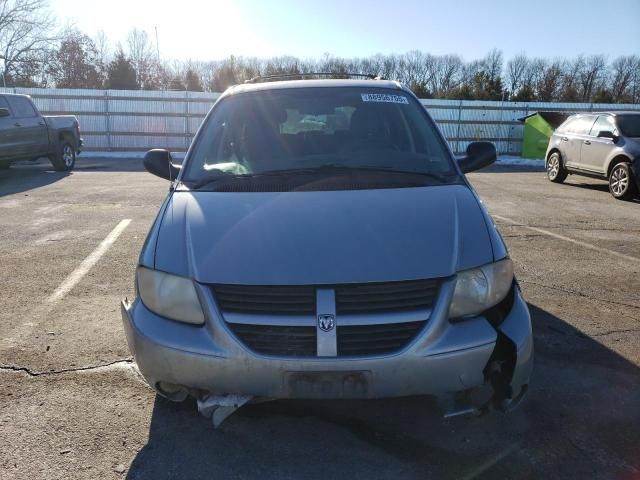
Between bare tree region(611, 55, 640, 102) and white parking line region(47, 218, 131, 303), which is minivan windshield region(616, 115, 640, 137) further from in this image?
bare tree region(611, 55, 640, 102)

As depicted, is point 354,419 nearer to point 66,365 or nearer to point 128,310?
point 128,310

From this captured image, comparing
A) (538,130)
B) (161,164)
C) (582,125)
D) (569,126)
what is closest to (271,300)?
(161,164)

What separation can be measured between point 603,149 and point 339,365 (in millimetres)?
11120

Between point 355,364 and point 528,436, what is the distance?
42.8 inches

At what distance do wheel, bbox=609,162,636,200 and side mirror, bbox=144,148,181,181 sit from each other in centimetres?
968

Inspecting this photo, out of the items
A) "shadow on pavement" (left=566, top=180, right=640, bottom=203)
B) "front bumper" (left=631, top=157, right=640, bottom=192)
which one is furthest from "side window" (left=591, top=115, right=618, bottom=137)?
"shadow on pavement" (left=566, top=180, right=640, bottom=203)

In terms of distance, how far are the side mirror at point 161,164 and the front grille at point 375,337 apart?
2.17 m

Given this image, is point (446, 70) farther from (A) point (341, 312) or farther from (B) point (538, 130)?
(A) point (341, 312)

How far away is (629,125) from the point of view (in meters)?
10.9

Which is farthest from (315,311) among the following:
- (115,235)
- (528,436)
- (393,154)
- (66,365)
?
(115,235)

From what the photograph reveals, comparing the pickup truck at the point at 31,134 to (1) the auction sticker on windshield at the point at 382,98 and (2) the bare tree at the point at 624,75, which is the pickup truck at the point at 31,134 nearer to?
(1) the auction sticker on windshield at the point at 382,98

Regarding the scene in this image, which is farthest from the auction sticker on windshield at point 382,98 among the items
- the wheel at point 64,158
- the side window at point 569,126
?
the wheel at point 64,158

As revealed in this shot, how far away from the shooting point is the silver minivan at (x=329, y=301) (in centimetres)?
214

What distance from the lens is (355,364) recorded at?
2.11 m
